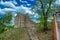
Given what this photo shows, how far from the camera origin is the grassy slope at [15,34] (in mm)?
5375

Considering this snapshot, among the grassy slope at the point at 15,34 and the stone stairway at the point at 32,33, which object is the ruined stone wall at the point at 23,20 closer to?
the stone stairway at the point at 32,33

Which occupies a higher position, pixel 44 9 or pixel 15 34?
pixel 44 9

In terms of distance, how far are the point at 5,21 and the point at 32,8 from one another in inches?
38.2

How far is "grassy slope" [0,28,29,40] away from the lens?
17.6 ft

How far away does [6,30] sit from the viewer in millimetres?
5805

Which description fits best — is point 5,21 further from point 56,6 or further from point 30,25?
point 56,6

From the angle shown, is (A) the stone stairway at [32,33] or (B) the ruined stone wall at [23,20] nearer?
(A) the stone stairway at [32,33]

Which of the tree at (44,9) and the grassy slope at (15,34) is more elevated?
the tree at (44,9)

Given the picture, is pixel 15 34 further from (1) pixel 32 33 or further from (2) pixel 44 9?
(2) pixel 44 9

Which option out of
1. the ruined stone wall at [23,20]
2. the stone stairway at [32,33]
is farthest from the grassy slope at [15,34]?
the ruined stone wall at [23,20]

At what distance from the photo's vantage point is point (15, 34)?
5.58m

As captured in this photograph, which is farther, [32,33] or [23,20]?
[23,20]

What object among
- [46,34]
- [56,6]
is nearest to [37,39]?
[46,34]

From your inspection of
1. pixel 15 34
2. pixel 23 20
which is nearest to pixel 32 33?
pixel 15 34
